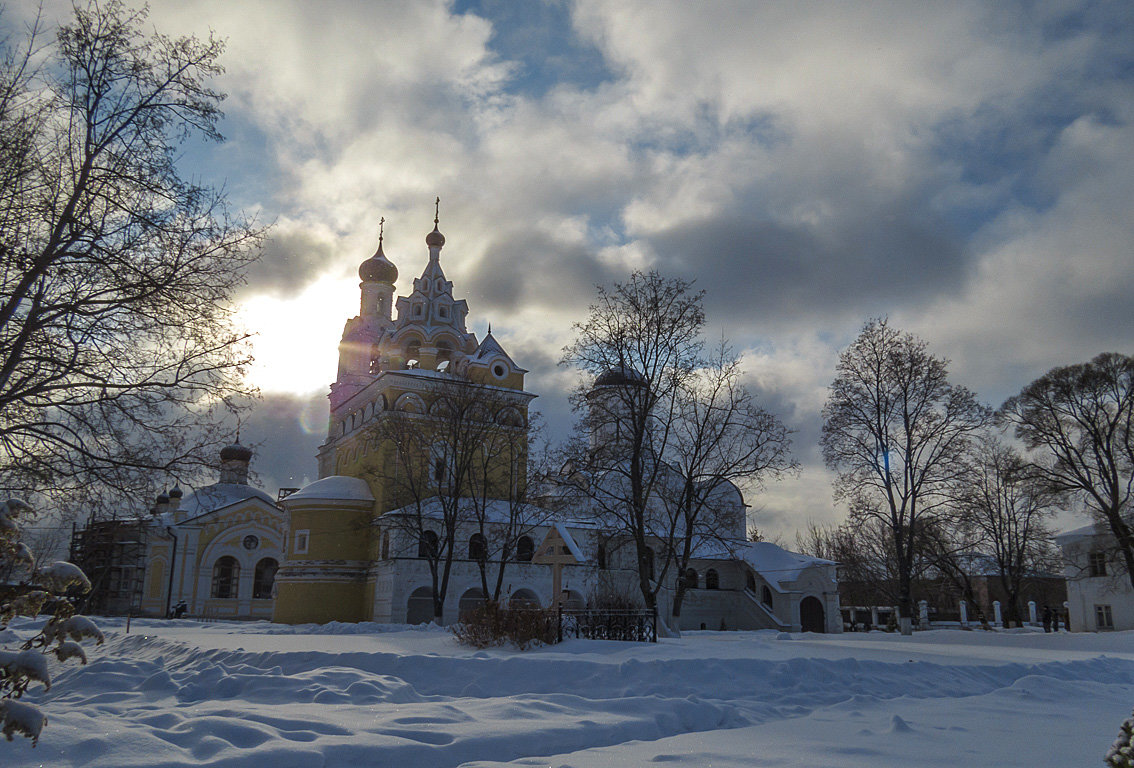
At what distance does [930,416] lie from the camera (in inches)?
971

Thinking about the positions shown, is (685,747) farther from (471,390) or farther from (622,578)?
(622,578)

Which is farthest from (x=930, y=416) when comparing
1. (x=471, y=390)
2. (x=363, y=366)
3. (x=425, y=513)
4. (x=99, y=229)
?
(x=363, y=366)

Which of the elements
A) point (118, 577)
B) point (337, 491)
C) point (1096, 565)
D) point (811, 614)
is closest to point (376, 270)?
point (337, 491)

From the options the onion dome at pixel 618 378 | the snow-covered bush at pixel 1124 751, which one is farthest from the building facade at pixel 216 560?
the snow-covered bush at pixel 1124 751

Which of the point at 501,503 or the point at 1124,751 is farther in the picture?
the point at 501,503

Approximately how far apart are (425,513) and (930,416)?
19265mm

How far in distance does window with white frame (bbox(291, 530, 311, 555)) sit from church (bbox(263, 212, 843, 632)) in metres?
0.06

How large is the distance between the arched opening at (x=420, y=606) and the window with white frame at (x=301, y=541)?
5.15 meters

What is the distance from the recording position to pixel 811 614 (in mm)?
39344

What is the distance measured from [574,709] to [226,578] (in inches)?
1704

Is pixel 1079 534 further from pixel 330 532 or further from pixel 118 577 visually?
pixel 118 577

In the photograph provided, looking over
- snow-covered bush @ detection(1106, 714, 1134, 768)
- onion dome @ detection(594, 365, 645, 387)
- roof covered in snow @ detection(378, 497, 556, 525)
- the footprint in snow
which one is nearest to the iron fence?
onion dome @ detection(594, 365, 645, 387)

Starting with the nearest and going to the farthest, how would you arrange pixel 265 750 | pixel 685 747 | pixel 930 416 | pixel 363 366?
pixel 265 750, pixel 685 747, pixel 930 416, pixel 363 366

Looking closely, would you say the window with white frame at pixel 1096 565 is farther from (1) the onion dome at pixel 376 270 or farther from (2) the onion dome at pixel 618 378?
(1) the onion dome at pixel 376 270
